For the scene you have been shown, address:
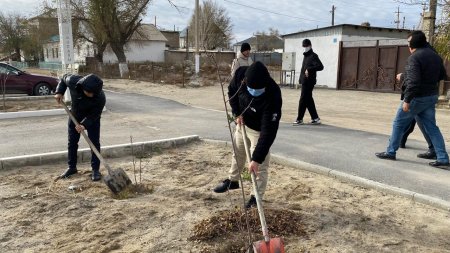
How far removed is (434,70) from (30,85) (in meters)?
12.6

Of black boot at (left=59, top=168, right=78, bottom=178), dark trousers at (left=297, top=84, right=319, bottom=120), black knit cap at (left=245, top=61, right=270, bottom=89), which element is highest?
black knit cap at (left=245, top=61, right=270, bottom=89)

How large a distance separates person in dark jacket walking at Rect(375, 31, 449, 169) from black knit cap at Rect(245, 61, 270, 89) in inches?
103

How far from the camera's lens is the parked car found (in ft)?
42.3

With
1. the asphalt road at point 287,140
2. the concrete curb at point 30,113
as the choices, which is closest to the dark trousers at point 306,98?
the asphalt road at point 287,140

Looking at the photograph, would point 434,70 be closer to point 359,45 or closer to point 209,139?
point 209,139

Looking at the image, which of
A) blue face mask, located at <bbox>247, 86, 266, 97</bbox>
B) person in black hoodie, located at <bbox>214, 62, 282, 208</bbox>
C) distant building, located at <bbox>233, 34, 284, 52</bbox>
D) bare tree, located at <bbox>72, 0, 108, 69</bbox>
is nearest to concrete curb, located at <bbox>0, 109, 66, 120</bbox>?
person in black hoodie, located at <bbox>214, 62, 282, 208</bbox>

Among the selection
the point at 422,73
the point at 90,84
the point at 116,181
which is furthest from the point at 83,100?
the point at 422,73

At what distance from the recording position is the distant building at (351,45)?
58.5 feet

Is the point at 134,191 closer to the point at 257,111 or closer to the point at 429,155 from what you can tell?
the point at 257,111

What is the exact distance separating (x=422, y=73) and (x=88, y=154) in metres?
4.72

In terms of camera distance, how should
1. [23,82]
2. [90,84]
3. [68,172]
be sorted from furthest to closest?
[23,82]
[68,172]
[90,84]

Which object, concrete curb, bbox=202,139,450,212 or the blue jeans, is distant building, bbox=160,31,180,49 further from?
the blue jeans

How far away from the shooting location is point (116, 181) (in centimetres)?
424

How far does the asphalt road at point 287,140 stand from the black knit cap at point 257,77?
2.34m
